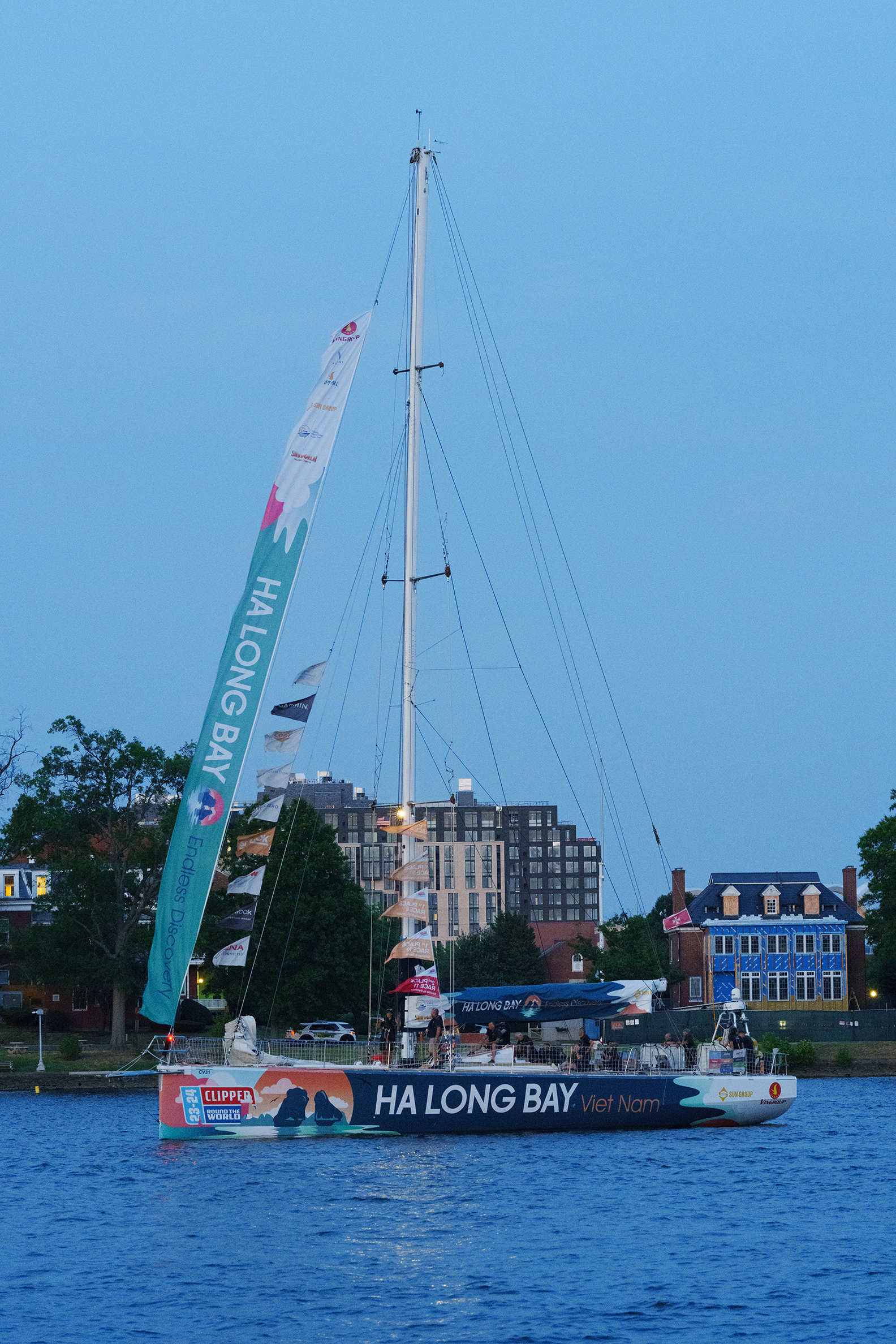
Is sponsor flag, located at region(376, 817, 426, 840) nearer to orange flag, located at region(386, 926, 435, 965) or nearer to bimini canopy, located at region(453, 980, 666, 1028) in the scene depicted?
orange flag, located at region(386, 926, 435, 965)

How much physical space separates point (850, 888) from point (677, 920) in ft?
213

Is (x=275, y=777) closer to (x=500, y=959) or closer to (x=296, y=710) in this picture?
(x=296, y=710)

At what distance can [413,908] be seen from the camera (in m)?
33.7

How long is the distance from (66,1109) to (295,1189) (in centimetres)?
2709

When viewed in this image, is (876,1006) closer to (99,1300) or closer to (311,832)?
(311,832)

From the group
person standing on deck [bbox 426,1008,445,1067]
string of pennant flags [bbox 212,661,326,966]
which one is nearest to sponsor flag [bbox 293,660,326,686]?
string of pennant flags [bbox 212,661,326,966]

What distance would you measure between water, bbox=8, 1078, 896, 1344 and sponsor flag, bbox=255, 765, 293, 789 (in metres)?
7.11

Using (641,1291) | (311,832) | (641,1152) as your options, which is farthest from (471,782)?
(641,1291)

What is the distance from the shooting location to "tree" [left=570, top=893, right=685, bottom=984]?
90875 millimetres

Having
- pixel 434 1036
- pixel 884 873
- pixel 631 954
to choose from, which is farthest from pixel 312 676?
pixel 631 954

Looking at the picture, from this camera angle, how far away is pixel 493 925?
122 m

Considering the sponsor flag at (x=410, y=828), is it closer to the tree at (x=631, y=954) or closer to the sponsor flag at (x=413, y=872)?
the sponsor flag at (x=413, y=872)

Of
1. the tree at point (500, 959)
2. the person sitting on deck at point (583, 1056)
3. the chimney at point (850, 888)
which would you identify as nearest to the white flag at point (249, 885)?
the person sitting on deck at point (583, 1056)

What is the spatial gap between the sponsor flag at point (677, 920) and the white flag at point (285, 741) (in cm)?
964
